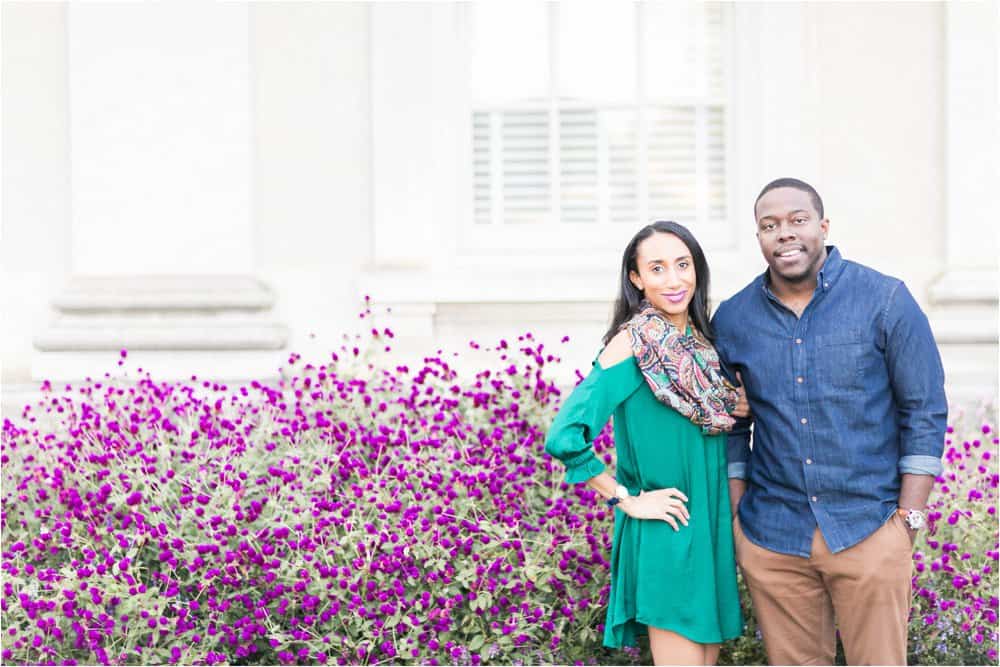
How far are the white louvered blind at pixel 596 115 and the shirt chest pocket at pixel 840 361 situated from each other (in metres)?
2.63

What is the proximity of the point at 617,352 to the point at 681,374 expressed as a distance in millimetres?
168

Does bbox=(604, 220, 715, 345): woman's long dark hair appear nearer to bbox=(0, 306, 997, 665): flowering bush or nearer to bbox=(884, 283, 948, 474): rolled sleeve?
bbox=(884, 283, 948, 474): rolled sleeve

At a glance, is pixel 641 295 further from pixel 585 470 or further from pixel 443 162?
pixel 443 162

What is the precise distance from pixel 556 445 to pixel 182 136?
321 centimetres

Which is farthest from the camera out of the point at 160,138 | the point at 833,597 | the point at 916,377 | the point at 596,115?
the point at 596,115

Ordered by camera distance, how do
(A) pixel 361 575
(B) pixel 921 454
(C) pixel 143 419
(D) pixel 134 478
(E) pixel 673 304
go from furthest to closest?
(C) pixel 143 419 < (D) pixel 134 478 < (A) pixel 361 575 < (E) pixel 673 304 < (B) pixel 921 454

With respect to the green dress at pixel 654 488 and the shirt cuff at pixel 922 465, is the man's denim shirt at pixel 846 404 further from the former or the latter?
the green dress at pixel 654 488

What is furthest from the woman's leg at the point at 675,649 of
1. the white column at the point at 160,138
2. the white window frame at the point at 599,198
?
the white column at the point at 160,138

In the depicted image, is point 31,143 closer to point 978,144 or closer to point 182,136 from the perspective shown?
point 182,136

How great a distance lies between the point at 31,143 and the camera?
4.95 metres

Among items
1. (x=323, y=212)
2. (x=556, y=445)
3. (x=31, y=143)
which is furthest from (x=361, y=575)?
(x=31, y=143)

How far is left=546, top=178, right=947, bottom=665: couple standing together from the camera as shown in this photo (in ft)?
7.63

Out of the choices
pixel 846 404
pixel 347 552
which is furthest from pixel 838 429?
pixel 347 552

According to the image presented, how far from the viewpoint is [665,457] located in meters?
2.45
